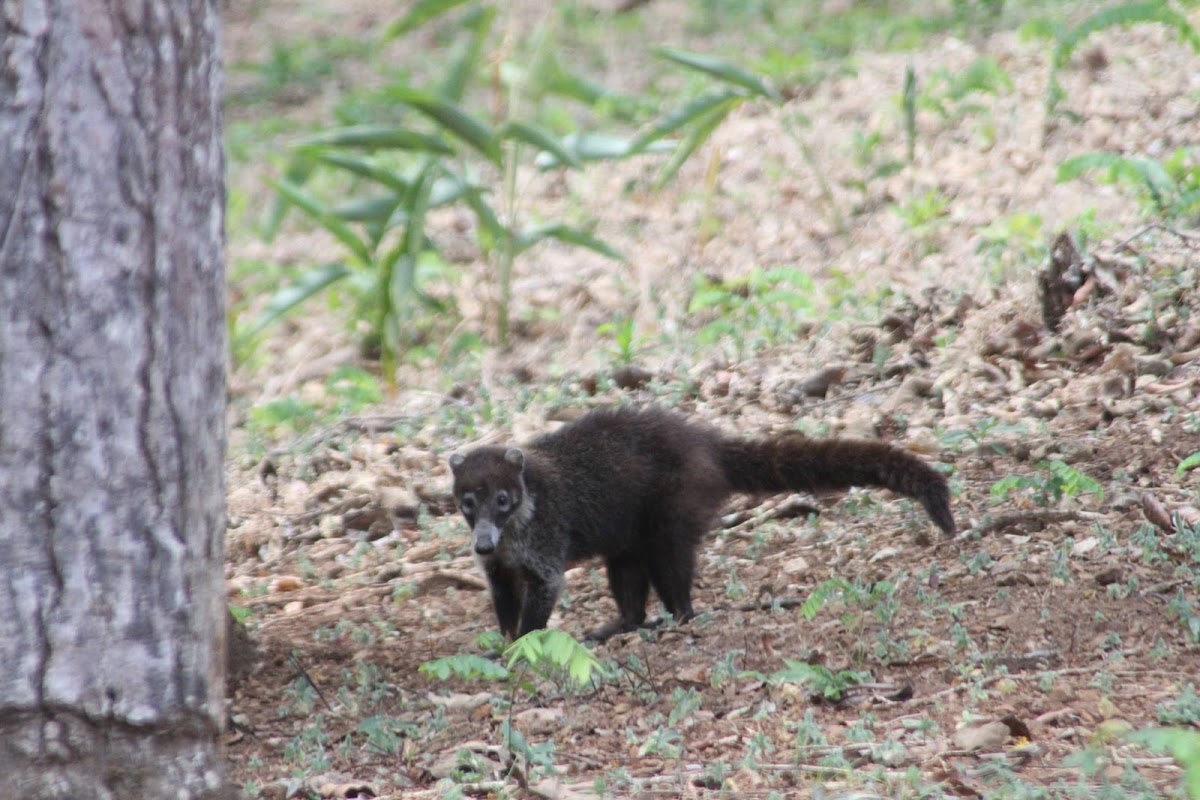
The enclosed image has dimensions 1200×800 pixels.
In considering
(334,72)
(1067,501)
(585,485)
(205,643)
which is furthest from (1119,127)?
(334,72)

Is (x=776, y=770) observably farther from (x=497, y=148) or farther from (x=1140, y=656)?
(x=497, y=148)

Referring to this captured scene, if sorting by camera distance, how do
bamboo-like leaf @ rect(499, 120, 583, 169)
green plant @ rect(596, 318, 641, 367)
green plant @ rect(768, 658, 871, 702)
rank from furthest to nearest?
bamboo-like leaf @ rect(499, 120, 583, 169)
green plant @ rect(596, 318, 641, 367)
green plant @ rect(768, 658, 871, 702)

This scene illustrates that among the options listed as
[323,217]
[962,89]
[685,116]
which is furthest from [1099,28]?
[323,217]

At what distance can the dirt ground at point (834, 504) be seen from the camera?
380cm

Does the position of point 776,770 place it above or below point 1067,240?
below

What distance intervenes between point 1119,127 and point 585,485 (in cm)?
575

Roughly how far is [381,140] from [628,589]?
12.2ft

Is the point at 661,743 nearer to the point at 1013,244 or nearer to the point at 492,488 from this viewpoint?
the point at 492,488

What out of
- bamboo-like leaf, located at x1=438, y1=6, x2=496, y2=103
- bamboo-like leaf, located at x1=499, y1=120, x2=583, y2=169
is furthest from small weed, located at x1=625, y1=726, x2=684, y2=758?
bamboo-like leaf, located at x1=438, y1=6, x2=496, y2=103

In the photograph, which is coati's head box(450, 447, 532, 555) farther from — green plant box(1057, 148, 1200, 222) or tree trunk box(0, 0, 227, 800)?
green plant box(1057, 148, 1200, 222)

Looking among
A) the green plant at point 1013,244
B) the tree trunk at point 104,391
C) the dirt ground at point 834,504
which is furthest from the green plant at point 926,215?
the tree trunk at point 104,391

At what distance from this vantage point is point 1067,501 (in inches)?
214

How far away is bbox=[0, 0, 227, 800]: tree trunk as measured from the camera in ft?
9.78

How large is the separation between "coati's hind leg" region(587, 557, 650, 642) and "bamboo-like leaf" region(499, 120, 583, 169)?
3.19 metres
